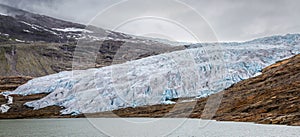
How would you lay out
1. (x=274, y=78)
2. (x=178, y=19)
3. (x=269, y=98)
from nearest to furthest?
(x=178, y=19), (x=269, y=98), (x=274, y=78)

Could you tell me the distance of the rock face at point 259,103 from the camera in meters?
58.8

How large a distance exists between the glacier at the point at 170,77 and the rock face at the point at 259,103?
3270 millimetres

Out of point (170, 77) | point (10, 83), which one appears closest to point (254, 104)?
point (170, 77)

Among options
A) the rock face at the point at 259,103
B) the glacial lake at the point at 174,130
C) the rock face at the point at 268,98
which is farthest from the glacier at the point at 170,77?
the glacial lake at the point at 174,130

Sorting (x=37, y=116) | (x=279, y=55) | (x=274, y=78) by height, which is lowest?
(x=37, y=116)

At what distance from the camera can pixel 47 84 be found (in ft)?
411

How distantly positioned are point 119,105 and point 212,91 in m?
25.8

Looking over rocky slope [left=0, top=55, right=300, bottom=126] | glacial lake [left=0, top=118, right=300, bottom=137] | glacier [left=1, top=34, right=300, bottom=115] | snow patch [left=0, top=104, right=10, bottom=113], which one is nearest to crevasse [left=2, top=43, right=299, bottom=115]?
glacier [left=1, top=34, right=300, bottom=115]

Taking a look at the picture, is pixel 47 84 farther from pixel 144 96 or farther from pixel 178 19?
pixel 178 19

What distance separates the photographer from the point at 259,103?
226 feet

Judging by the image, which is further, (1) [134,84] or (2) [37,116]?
(2) [37,116]

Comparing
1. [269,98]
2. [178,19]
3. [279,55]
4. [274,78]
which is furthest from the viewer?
[279,55]

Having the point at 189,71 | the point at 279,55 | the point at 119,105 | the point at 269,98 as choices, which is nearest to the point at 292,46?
the point at 279,55

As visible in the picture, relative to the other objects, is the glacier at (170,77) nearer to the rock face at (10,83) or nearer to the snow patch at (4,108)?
the snow patch at (4,108)
